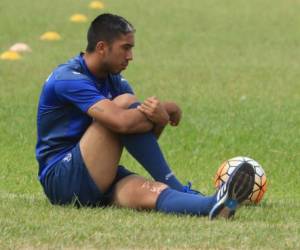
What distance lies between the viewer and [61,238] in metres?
5.90

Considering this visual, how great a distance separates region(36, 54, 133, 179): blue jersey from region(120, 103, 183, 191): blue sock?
36 cm

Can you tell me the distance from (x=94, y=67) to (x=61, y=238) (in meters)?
1.67

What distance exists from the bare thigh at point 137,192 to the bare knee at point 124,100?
1.79 feet

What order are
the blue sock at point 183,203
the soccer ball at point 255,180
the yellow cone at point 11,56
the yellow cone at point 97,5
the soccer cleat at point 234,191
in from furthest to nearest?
1. the yellow cone at point 97,5
2. the yellow cone at point 11,56
3. the soccer ball at point 255,180
4. the blue sock at point 183,203
5. the soccer cleat at point 234,191

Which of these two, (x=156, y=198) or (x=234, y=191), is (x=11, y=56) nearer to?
(x=156, y=198)

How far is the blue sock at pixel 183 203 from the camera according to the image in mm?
6672

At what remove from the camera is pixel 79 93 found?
6934mm

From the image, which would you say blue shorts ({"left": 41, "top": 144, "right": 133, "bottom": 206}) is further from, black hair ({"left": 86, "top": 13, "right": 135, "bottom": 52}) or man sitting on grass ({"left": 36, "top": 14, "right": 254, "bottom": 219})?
black hair ({"left": 86, "top": 13, "right": 135, "bottom": 52})

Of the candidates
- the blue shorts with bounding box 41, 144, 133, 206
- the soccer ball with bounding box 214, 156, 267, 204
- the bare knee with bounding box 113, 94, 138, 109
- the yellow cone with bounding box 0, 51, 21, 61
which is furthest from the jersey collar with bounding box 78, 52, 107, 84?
the yellow cone with bounding box 0, 51, 21, 61

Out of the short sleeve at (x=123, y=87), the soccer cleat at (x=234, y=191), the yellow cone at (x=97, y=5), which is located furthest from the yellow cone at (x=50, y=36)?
the soccer cleat at (x=234, y=191)

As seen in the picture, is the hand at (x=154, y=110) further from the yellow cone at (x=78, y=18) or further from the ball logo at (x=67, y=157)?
the yellow cone at (x=78, y=18)

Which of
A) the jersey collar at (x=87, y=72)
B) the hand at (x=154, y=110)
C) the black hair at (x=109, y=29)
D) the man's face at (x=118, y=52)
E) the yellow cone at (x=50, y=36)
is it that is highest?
the black hair at (x=109, y=29)

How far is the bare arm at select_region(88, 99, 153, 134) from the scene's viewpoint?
667 cm

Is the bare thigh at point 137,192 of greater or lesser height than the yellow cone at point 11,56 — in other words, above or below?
above
